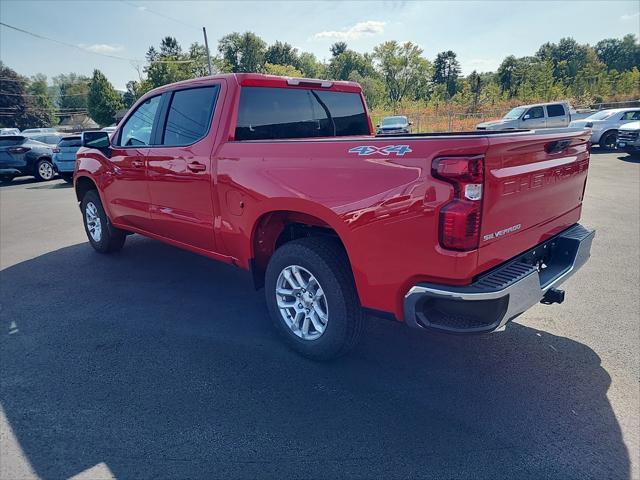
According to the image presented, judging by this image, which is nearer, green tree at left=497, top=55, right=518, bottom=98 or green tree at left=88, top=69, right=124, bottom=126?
green tree at left=497, top=55, right=518, bottom=98

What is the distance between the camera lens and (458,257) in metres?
2.17

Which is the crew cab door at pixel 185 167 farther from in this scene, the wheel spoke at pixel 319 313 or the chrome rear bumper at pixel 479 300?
the chrome rear bumper at pixel 479 300

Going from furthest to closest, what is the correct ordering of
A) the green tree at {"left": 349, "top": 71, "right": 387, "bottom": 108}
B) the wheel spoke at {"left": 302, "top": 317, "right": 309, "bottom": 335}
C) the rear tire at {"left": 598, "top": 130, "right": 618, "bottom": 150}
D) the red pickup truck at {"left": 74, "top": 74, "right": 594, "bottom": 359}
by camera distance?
the green tree at {"left": 349, "top": 71, "right": 387, "bottom": 108}
the rear tire at {"left": 598, "top": 130, "right": 618, "bottom": 150}
the wheel spoke at {"left": 302, "top": 317, "right": 309, "bottom": 335}
the red pickup truck at {"left": 74, "top": 74, "right": 594, "bottom": 359}

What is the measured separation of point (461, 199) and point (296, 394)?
1.61 meters

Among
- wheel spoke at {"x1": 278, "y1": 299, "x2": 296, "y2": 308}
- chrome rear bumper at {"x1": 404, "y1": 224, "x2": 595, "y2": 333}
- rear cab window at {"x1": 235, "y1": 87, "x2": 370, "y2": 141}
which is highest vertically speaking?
rear cab window at {"x1": 235, "y1": 87, "x2": 370, "y2": 141}

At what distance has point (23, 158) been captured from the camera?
14977 millimetres

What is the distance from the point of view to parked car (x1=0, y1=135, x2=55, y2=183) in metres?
14.6

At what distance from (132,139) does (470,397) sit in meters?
4.15

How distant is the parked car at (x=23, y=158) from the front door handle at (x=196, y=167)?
48.5 ft

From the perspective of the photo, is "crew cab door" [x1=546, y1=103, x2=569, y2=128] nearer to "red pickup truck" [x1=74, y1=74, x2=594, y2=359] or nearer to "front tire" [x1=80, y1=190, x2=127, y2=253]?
"red pickup truck" [x1=74, y1=74, x2=594, y2=359]

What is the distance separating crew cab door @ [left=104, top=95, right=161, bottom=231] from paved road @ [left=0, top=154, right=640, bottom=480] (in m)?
0.95

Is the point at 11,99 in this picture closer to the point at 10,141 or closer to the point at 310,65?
the point at 310,65

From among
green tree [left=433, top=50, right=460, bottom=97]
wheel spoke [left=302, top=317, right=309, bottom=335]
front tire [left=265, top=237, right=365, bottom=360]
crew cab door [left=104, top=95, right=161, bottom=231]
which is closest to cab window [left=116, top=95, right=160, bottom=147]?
crew cab door [left=104, top=95, right=161, bottom=231]

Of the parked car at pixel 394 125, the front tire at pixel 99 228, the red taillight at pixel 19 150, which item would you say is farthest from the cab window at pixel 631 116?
the red taillight at pixel 19 150
